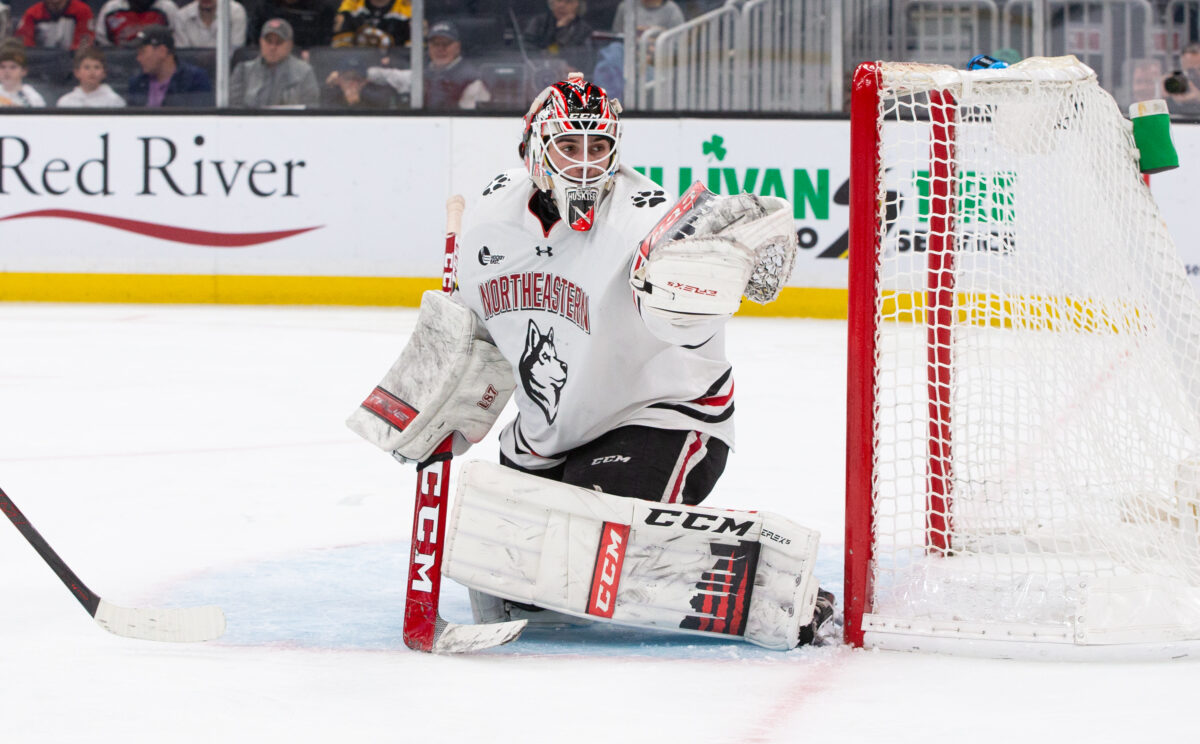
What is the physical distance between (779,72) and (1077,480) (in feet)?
17.1

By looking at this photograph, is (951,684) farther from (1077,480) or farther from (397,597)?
(397,597)

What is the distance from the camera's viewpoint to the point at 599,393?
2.11 meters

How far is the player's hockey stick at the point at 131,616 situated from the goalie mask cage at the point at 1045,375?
90 centimetres

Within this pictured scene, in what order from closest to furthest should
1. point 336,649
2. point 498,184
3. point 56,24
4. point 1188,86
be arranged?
1. point 336,649
2. point 498,184
3. point 1188,86
4. point 56,24

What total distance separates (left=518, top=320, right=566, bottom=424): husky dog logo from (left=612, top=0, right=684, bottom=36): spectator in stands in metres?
5.31

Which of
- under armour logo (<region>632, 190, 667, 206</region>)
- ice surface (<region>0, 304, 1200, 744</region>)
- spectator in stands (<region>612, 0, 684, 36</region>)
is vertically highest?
spectator in stands (<region>612, 0, 684, 36</region>)

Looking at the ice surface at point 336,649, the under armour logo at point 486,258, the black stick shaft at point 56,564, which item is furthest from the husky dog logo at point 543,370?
the black stick shaft at point 56,564

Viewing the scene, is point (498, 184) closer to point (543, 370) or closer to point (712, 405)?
point (543, 370)

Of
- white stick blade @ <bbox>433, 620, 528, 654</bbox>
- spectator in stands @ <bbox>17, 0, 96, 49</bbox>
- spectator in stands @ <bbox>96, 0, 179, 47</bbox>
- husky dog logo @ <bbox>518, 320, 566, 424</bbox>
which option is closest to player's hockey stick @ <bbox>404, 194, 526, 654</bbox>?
white stick blade @ <bbox>433, 620, 528, 654</bbox>

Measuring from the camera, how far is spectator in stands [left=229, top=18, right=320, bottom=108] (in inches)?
293

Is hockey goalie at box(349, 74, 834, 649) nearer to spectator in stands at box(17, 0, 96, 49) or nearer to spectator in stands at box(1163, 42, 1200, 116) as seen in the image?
spectator in stands at box(1163, 42, 1200, 116)

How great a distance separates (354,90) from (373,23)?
1.36 feet

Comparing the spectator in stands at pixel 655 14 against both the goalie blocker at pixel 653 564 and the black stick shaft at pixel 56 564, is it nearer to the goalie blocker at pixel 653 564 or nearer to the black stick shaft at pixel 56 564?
the goalie blocker at pixel 653 564

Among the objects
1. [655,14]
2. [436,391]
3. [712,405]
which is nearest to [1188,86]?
[655,14]
